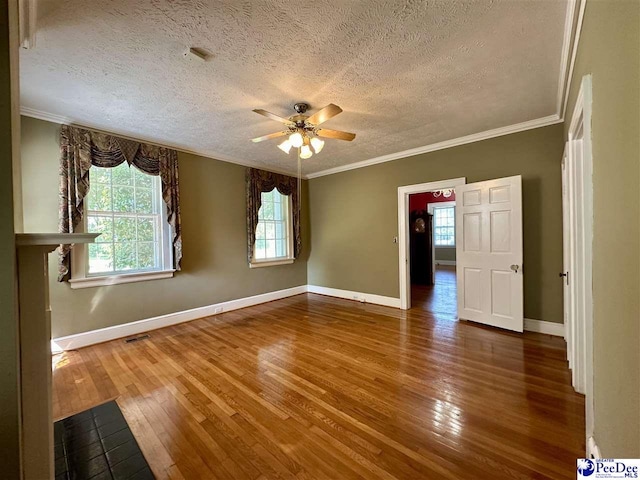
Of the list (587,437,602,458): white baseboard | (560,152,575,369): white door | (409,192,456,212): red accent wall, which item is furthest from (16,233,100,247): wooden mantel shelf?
(409,192,456,212): red accent wall

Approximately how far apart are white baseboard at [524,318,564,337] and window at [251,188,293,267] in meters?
3.98

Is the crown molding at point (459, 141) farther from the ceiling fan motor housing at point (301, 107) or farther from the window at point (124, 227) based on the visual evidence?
the window at point (124, 227)

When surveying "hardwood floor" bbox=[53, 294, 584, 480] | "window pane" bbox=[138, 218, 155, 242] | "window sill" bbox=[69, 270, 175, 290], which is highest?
"window pane" bbox=[138, 218, 155, 242]

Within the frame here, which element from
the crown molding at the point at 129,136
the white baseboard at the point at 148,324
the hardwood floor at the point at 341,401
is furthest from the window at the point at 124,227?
the hardwood floor at the point at 341,401

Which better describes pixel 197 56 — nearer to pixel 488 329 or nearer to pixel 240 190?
pixel 240 190

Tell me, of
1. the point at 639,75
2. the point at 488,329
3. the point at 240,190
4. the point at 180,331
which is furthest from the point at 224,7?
the point at 488,329

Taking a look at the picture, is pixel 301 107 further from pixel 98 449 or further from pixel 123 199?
pixel 98 449

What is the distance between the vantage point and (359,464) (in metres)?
1.50

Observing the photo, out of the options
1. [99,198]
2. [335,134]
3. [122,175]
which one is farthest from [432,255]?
[99,198]

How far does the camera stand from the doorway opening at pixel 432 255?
16.2ft

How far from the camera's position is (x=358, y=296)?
5168mm

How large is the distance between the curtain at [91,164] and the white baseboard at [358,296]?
301 cm

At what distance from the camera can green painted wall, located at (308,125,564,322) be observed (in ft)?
10.6

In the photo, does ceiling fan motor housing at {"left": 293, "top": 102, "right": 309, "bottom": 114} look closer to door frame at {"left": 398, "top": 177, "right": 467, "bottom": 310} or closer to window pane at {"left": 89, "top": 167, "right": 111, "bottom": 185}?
door frame at {"left": 398, "top": 177, "right": 467, "bottom": 310}
